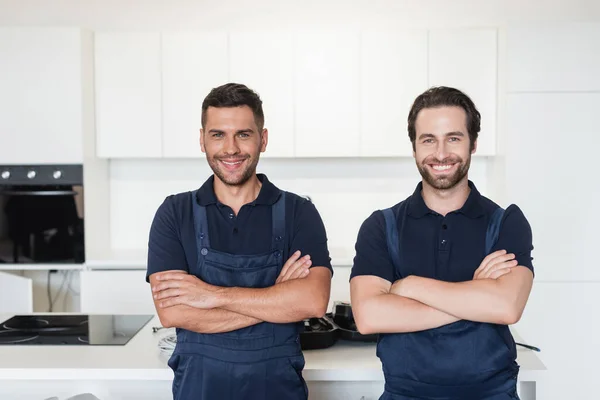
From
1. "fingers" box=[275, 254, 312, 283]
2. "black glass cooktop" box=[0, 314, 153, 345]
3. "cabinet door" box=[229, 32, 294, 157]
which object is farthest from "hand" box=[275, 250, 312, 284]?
"cabinet door" box=[229, 32, 294, 157]

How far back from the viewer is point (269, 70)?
12.4 feet

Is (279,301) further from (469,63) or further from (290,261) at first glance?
(469,63)

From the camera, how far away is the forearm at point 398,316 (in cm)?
163

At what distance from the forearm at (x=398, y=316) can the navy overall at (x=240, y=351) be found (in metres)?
0.23

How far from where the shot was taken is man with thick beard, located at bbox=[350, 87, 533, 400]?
161 cm

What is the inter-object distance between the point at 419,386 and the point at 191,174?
2889mm

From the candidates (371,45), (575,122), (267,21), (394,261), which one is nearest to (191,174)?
(267,21)

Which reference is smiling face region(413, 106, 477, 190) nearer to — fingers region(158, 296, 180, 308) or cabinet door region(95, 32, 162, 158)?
fingers region(158, 296, 180, 308)

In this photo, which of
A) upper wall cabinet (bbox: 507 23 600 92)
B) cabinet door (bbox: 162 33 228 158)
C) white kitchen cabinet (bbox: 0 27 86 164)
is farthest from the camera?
cabinet door (bbox: 162 33 228 158)

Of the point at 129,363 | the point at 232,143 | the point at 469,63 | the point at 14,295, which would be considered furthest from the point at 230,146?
the point at 14,295

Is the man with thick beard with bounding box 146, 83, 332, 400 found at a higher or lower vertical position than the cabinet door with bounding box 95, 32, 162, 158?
lower

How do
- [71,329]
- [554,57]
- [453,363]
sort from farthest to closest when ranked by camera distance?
[554,57]
[71,329]
[453,363]

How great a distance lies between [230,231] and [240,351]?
33 centimetres

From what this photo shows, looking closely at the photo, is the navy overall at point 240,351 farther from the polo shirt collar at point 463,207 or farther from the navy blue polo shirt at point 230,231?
the polo shirt collar at point 463,207
